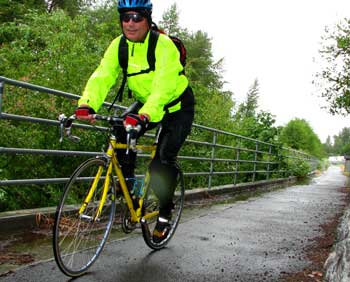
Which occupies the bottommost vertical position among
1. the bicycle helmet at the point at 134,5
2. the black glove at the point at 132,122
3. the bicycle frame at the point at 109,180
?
the bicycle frame at the point at 109,180

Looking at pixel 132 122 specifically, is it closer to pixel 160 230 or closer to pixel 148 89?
pixel 148 89

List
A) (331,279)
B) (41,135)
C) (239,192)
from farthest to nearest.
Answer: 1. (239,192)
2. (41,135)
3. (331,279)

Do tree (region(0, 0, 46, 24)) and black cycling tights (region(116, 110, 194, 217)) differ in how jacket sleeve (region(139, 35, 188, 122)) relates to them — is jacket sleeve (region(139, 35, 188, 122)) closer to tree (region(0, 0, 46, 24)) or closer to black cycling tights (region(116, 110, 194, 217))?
black cycling tights (region(116, 110, 194, 217))

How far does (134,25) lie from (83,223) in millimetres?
1574

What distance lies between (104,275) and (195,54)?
50106 millimetres

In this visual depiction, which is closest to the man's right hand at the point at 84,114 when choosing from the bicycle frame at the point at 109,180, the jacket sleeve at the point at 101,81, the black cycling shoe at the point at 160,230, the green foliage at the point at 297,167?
the jacket sleeve at the point at 101,81

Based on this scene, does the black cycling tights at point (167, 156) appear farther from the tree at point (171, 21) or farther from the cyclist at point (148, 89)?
the tree at point (171, 21)

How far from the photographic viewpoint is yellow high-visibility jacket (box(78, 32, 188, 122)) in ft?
11.2

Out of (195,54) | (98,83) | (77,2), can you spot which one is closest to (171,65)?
(98,83)

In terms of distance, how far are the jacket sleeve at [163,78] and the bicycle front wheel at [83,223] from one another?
568 mm

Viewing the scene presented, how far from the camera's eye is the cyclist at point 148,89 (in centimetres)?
340

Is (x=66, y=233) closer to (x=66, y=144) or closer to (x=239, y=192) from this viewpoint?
(x=66, y=144)

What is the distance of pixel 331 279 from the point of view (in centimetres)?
289

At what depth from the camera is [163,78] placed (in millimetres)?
3480
